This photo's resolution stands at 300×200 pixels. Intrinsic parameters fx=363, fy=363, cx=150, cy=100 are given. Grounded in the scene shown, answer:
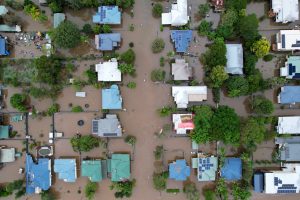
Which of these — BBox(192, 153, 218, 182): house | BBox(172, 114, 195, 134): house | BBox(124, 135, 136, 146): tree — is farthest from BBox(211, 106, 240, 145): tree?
BBox(124, 135, 136, 146): tree

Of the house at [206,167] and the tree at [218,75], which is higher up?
the tree at [218,75]

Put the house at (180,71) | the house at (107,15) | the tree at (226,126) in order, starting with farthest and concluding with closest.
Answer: the house at (180,71) < the house at (107,15) < the tree at (226,126)

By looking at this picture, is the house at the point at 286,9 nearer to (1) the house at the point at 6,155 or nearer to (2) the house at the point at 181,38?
(2) the house at the point at 181,38

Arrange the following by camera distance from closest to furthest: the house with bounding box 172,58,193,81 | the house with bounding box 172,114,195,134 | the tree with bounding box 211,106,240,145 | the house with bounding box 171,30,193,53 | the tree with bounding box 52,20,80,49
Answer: the tree with bounding box 52,20,80,49 → the tree with bounding box 211,106,240,145 → the house with bounding box 172,114,195,134 → the house with bounding box 172,58,193,81 → the house with bounding box 171,30,193,53

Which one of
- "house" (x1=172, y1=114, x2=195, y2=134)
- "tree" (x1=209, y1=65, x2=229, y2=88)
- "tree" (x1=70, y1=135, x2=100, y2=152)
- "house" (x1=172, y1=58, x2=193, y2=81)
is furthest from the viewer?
"house" (x1=172, y1=58, x2=193, y2=81)

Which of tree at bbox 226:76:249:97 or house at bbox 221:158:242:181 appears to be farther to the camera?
house at bbox 221:158:242:181

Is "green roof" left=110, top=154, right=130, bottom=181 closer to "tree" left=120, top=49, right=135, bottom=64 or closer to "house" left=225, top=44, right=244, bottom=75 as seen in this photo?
"tree" left=120, top=49, right=135, bottom=64

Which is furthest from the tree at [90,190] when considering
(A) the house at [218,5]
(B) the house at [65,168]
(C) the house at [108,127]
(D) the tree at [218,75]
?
(A) the house at [218,5]
